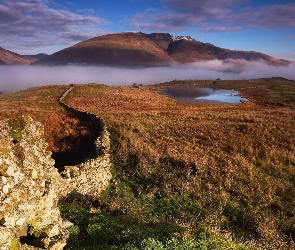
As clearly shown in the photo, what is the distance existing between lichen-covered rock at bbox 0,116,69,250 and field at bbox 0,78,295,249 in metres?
1.70

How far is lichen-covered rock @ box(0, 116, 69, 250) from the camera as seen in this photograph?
8.12 meters

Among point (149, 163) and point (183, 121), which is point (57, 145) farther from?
point (183, 121)

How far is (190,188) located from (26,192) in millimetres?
13580

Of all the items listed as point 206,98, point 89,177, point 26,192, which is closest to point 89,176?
point 89,177

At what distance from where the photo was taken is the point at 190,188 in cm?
2052

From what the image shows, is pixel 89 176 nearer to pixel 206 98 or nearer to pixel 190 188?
pixel 190 188

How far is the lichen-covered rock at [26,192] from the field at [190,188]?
1704 mm

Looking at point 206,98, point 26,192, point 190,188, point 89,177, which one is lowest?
point 190,188

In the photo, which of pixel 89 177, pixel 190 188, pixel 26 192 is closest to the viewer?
pixel 26 192

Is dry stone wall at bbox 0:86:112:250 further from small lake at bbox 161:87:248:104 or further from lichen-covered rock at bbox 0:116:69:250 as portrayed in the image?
small lake at bbox 161:87:248:104

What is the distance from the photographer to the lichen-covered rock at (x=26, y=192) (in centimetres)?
812

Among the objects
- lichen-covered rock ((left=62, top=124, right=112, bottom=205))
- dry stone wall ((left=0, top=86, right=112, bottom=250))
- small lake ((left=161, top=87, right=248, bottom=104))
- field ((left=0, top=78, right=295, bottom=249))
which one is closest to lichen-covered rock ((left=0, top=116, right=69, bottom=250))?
dry stone wall ((left=0, top=86, right=112, bottom=250))

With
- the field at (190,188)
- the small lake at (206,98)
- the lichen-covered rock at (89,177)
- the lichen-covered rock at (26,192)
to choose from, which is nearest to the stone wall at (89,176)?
the lichen-covered rock at (89,177)

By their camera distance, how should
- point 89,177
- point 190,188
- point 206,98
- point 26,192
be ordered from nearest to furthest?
point 26,192 → point 89,177 → point 190,188 → point 206,98
